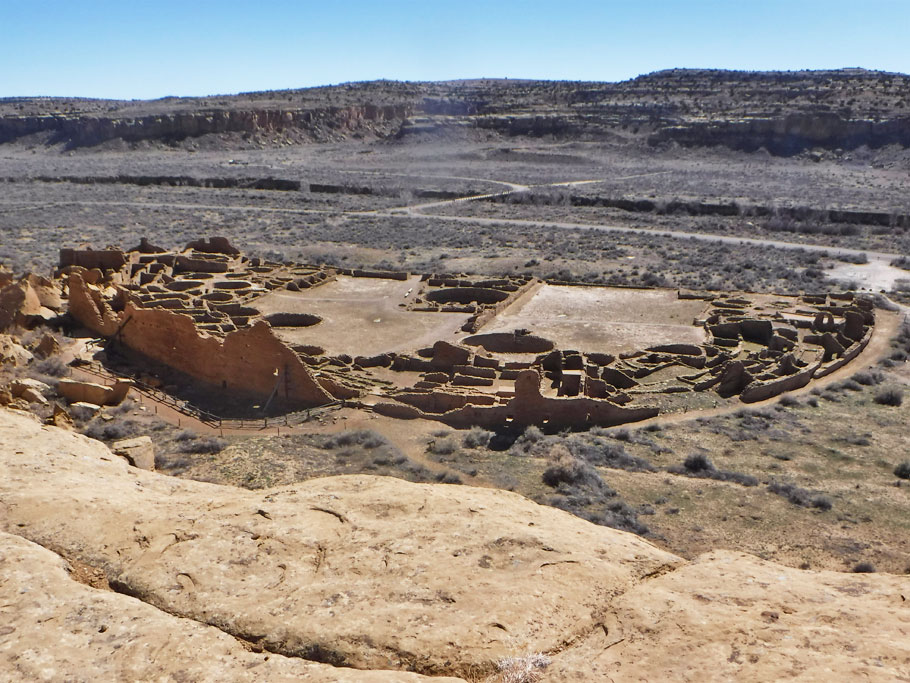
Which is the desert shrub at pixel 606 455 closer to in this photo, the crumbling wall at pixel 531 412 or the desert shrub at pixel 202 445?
the crumbling wall at pixel 531 412

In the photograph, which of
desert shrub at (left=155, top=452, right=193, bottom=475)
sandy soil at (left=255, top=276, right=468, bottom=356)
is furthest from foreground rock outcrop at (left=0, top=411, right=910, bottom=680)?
sandy soil at (left=255, top=276, right=468, bottom=356)

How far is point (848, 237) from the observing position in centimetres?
6212

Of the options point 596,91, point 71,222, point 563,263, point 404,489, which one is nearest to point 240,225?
point 71,222

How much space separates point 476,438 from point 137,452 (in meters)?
10.2

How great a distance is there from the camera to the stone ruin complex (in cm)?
2516

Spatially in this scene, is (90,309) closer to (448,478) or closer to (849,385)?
(448,478)

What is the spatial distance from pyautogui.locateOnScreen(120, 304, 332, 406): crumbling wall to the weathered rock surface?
18.7 metres

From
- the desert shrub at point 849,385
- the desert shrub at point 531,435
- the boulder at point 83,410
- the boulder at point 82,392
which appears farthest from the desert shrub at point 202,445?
the desert shrub at point 849,385

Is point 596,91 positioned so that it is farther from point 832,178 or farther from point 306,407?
point 306,407

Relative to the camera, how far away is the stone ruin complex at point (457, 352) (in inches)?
990

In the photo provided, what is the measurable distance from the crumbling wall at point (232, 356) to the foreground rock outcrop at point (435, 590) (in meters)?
16.2

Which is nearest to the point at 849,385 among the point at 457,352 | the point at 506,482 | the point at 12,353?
the point at 457,352

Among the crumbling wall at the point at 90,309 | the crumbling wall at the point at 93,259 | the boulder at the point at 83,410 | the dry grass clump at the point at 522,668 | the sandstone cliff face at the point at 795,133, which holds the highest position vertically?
the sandstone cliff face at the point at 795,133

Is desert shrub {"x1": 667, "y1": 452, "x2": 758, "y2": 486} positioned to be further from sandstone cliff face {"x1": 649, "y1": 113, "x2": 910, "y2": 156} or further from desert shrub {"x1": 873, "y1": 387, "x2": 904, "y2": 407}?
sandstone cliff face {"x1": 649, "y1": 113, "x2": 910, "y2": 156}
